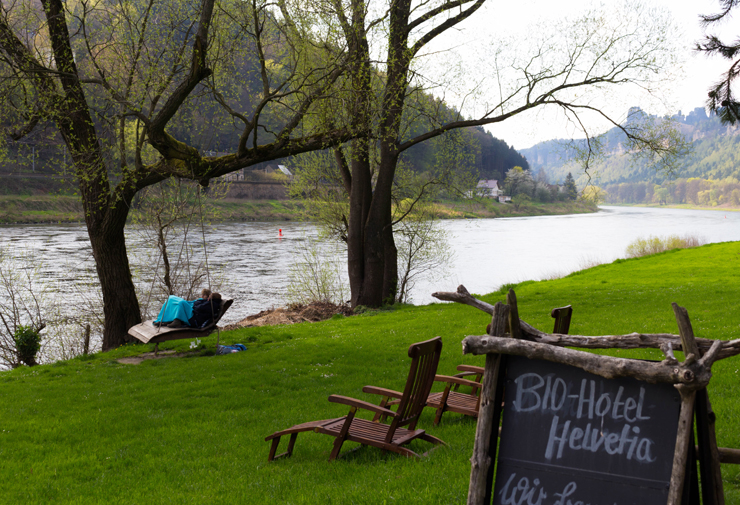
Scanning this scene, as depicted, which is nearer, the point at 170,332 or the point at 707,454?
the point at 707,454

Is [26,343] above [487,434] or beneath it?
beneath

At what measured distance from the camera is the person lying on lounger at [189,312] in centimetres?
1033

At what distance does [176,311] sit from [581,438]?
29.3ft

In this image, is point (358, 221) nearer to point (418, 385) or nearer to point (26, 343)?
point (26, 343)

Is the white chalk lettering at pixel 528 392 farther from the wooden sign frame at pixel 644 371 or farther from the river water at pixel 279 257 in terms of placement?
the river water at pixel 279 257

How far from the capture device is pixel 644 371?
2.50m

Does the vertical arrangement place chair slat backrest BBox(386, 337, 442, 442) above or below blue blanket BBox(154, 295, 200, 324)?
above

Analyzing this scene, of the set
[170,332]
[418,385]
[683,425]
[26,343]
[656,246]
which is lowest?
[26,343]

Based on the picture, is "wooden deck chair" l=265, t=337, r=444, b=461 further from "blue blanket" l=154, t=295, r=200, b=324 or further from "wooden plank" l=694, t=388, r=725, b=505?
"blue blanket" l=154, t=295, r=200, b=324

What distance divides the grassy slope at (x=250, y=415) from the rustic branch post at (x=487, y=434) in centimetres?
106

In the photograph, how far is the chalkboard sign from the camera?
2541 mm

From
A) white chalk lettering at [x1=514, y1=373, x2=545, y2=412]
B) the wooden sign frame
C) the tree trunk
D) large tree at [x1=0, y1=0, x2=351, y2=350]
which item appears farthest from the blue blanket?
white chalk lettering at [x1=514, y1=373, x2=545, y2=412]

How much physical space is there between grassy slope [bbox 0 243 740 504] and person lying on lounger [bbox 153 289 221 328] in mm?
769

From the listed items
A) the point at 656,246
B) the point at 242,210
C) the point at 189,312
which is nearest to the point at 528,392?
the point at 189,312
